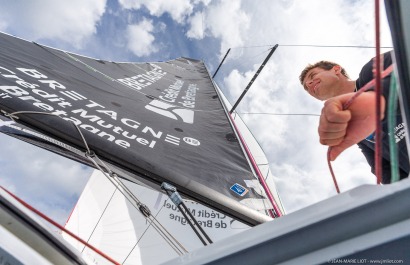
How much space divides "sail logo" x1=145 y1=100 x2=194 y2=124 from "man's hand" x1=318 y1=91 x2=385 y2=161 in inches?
57.0

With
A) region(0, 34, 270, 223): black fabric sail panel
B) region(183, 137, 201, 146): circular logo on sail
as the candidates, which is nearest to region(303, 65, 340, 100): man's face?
region(0, 34, 270, 223): black fabric sail panel

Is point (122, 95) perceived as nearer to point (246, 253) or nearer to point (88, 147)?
point (88, 147)

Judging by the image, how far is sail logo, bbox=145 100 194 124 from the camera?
199 cm

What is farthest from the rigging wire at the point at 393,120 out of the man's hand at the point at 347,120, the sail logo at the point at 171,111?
the sail logo at the point at 171,111

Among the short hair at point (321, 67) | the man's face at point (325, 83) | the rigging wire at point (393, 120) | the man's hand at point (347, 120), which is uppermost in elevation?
the short hair at point (321, 67)

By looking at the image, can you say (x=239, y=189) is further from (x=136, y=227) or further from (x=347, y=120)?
(x=136, y=227)

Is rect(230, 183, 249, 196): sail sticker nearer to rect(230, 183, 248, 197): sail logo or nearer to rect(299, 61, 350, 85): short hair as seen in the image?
rect(230, 183, 248, 197): sail logo

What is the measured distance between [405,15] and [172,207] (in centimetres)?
367

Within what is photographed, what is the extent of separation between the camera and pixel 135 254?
369 centimetres

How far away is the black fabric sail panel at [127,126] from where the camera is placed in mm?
1188

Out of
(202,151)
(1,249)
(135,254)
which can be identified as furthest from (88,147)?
(135,254)

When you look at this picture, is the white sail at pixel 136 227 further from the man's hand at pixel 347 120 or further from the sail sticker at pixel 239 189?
the man's hand at pixel 347 120

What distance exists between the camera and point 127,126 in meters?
1.44

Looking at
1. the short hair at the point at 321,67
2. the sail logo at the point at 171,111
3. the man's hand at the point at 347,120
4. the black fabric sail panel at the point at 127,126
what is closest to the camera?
the man's hand at the point at 347,120
